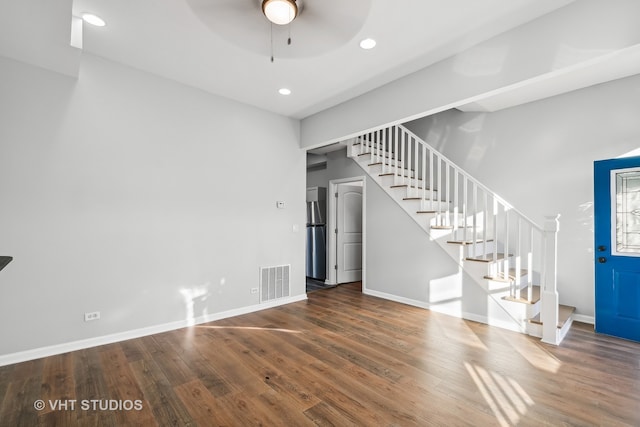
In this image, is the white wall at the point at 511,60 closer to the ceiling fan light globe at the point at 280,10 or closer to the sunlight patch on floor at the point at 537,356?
the ceiling fan light globe at the point at 280,10

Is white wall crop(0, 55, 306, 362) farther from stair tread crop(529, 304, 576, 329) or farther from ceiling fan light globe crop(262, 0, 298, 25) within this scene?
stair tread crop(529, 304, 576, 329)

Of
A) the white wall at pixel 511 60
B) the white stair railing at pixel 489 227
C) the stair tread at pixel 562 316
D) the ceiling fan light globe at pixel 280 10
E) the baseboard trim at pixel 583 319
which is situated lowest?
the baseboard trim at pixel 583 319

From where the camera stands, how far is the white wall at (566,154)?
3585 millimetres

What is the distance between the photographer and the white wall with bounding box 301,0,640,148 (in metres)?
2.15

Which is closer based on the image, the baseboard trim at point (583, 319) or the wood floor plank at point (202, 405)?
the wood floor plank at point (202, 405)

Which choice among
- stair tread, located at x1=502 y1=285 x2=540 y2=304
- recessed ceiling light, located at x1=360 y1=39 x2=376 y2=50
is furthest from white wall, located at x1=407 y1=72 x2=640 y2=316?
recessed ceiling light, located at x1=360 y1=39 x2=376 y2=50

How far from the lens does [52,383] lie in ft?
7.66

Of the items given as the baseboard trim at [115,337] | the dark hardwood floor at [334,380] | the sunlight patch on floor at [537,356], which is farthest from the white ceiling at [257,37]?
the sunlight patch on floor at [537,356]

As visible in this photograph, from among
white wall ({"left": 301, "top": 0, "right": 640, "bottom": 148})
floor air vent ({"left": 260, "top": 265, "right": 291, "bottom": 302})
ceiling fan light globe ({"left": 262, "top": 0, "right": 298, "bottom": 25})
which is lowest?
floor air vent ({"left": 260, "top": 265, "right": 291, "bottom": 302})

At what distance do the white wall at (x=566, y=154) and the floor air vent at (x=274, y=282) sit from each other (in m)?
3.44

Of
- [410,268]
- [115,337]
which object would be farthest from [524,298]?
[115,337]

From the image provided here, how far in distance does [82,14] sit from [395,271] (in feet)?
15.4

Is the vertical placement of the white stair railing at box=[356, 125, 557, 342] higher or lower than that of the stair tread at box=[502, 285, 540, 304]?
higher

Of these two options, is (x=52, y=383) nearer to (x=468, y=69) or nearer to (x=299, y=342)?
(x=299, y=342)
